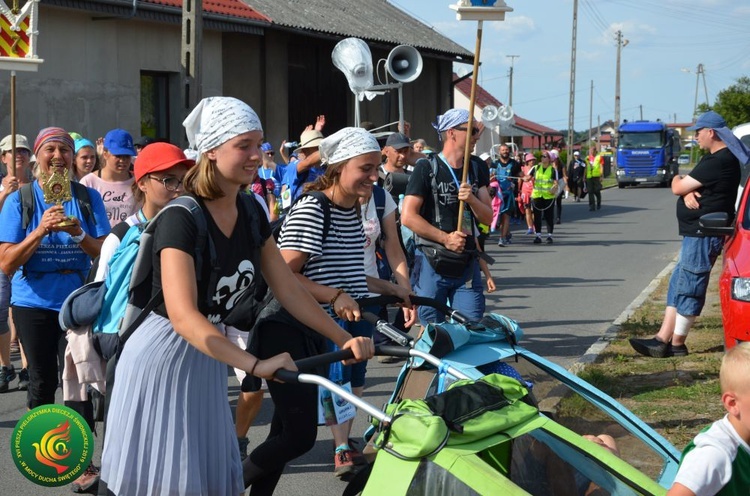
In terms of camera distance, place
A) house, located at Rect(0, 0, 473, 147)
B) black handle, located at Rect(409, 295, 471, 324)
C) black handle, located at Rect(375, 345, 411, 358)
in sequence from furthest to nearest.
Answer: house, located at Rect(0, 0, 473, 147), black handle, located at Rect(409, 295, 471, 324), black handle, located at Rect(375, 345, 411, 358)

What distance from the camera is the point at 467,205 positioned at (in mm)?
6871

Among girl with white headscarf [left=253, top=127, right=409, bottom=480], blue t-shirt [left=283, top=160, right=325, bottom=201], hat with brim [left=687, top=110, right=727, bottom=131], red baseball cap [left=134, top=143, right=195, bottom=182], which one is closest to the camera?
red baseball cap [left=134, top=143, right=195, bottom=182]

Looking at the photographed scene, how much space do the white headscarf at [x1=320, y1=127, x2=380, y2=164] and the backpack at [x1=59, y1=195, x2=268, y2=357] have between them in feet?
3.35

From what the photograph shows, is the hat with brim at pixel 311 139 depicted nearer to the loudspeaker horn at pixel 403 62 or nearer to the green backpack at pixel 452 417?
the loudspeaker horn at pixel 403 62

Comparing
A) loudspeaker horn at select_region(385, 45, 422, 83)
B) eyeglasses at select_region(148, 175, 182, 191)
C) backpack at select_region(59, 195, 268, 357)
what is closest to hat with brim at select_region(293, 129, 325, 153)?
eyeglasses at select_region(148, 175, 182, 191)

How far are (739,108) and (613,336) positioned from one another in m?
57.0

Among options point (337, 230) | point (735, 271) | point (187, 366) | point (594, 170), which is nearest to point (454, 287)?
point (337, 230)

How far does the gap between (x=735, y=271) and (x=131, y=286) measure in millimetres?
4627

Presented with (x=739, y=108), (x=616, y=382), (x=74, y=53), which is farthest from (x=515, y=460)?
(x=739, y=108)

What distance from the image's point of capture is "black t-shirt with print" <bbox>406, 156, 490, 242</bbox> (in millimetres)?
6777

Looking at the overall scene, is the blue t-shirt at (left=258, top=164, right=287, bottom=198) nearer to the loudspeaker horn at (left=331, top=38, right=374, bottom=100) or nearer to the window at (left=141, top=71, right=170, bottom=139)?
the loudspeaker horn at (left=331, top=38, right=374, bottom=100)
